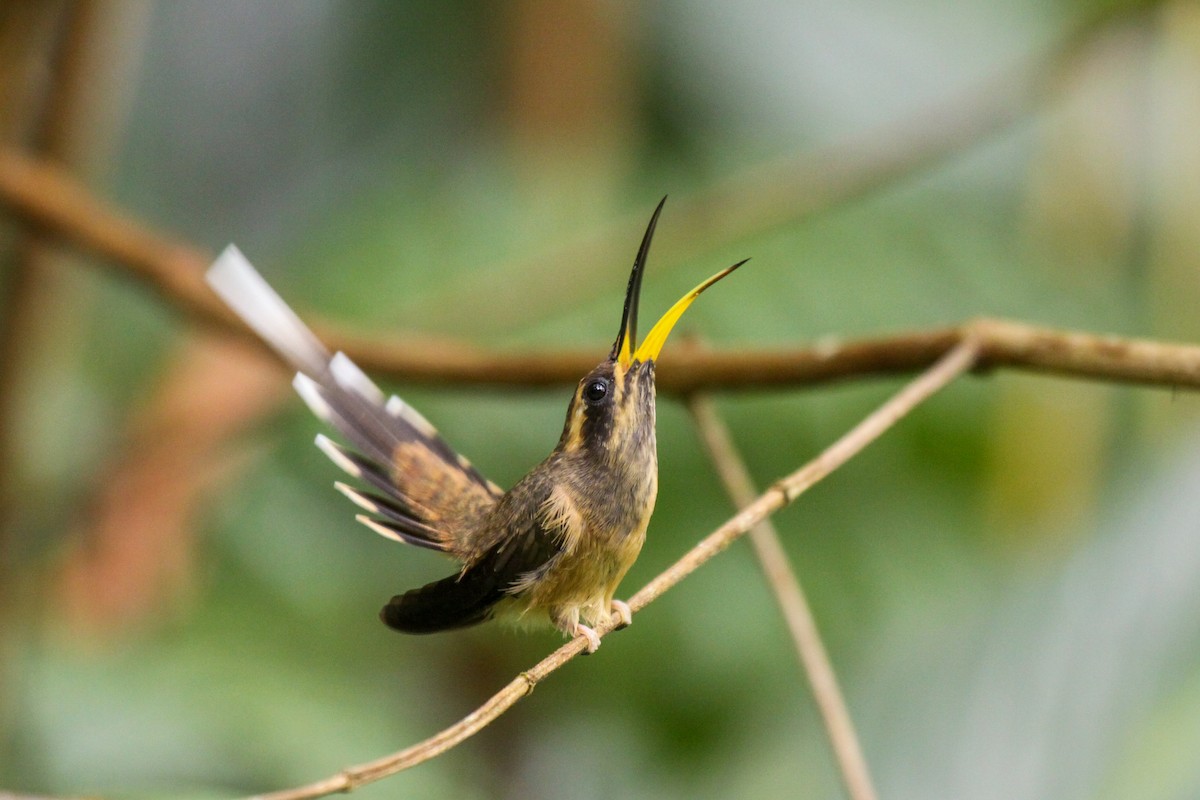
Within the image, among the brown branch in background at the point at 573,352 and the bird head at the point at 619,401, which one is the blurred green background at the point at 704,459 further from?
the bird head at the point at 619,401

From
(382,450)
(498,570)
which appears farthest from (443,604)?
(382,450)

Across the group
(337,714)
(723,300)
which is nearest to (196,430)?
(337,714)

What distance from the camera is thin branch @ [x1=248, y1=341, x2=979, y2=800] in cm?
86

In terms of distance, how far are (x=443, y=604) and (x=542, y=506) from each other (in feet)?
0.61

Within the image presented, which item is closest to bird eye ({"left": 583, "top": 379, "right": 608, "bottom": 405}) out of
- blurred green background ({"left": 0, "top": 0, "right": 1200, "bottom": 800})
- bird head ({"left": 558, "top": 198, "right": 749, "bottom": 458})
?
bird head ({"left": 558, "top": 198, "right": 749, "bottom": 458})

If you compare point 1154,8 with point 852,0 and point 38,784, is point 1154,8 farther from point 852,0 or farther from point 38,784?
point 38,784

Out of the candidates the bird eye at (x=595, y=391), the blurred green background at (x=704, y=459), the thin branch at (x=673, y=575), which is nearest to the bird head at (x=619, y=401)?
the bird eye at (x=595, y=391)

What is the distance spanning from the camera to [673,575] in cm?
102

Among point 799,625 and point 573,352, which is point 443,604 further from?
point 573,352

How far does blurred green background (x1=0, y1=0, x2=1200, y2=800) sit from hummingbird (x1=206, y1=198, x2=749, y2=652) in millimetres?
645

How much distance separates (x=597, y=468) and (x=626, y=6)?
104 inches

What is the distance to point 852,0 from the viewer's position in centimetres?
354

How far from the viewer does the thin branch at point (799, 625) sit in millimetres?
1377

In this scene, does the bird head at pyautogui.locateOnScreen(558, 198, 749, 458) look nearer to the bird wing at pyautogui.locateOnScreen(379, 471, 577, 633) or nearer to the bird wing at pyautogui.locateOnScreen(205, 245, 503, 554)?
the bird wing at pyautogui.locateOnScreen(379, 471, 577, 633)
